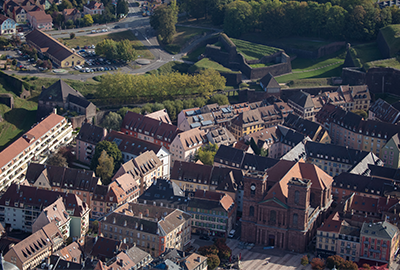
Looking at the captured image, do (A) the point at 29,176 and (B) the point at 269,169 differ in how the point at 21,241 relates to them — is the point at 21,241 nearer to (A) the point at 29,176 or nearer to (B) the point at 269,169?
(A) the point at 29,176

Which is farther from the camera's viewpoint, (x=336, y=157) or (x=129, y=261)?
(x=336, y=157)

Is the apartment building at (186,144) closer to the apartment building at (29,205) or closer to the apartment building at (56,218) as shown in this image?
the apartment building at (29,205)

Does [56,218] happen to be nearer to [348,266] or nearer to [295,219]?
[295,219]

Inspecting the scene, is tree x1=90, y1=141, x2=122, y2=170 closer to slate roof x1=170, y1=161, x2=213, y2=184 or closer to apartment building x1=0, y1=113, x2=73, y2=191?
apartment building x1=0, y1=113, x2=73, y2=191

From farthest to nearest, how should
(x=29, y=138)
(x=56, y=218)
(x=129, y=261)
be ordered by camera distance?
(x=29, y=138) → (x=56, y=218) → (x=129, y=261)

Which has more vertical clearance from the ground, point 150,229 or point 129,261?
point 150,229

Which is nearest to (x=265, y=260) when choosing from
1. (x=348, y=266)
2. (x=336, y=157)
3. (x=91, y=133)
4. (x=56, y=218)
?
(x=348, y=266)

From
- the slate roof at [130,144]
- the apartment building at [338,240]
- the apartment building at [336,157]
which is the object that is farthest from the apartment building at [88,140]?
the apartment building at [338,240]

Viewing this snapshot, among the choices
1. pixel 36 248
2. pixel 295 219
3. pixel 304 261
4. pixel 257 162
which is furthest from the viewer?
pixel 257 162
